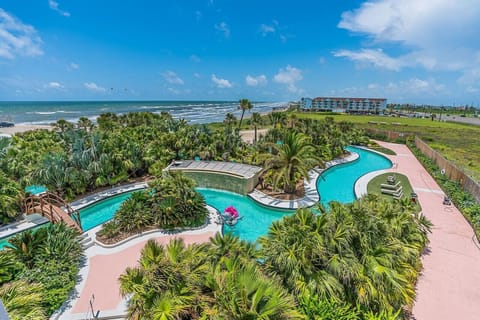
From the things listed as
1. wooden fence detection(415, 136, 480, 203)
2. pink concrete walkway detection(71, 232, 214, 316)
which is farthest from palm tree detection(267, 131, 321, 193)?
wooden fence detection(415, 136, 480, 203)

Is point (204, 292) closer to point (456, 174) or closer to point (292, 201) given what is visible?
point (292, 201)

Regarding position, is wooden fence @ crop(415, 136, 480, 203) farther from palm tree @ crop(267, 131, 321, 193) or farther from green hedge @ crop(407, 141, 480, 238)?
palm tree @ crop(267, 131, 321, 193)

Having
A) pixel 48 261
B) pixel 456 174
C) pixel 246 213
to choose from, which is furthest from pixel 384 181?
pixel 48 261

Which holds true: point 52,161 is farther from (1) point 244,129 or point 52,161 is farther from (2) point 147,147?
(1) point 244,129

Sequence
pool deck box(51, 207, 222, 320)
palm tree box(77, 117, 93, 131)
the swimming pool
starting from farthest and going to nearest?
palm tree box(77, 117, 93, 131), the swimming pool, pool deck box(51, 207, 222, 320)

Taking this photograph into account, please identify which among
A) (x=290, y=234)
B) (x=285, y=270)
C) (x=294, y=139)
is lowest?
(x=285, y=270)

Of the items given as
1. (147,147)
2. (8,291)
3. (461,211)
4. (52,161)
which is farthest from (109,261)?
(461,211)
